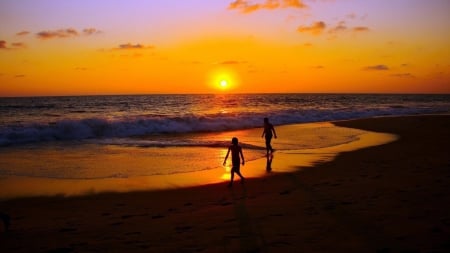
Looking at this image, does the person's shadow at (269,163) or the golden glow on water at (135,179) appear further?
the person's shadow at (269,163)

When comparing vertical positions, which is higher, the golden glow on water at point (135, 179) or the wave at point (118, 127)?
the wave at point (118, 127)

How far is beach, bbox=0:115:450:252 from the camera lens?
6.18 metres

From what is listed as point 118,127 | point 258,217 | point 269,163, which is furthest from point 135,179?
point 118,127

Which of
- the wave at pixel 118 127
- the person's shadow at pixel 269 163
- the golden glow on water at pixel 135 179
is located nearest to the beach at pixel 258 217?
the golden glow on water at pixel 135 179

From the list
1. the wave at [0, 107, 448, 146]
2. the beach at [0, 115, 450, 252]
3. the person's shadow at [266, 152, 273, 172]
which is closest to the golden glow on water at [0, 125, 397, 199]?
the person's shadow at [266, 152, 273, 172]

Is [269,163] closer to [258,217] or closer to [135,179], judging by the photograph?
[135,179]

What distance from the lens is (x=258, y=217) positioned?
7.77 meters

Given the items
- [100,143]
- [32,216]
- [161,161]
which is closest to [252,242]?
[32,216]

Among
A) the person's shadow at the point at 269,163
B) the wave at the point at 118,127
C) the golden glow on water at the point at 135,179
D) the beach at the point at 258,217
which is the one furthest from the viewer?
the wave at the point at 118,127

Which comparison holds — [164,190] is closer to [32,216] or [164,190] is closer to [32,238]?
[32,216]

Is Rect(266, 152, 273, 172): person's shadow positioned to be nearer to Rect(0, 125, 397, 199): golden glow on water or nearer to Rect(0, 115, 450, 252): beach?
Rect(0, 125, 397, 199): golden glow on water

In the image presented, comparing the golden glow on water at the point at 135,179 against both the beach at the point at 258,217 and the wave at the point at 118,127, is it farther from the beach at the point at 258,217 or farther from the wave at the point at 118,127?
the wave at the point at 118,127

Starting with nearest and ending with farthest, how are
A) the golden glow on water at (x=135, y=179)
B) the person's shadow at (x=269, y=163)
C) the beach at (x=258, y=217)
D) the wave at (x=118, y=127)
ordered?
the beach at (x=258, y=217), the golden glow on water at (x=135, y=179), the person's shadow at (x=269, y=163), the wave at (x=118, y=127)

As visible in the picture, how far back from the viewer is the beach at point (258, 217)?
20.3ft
